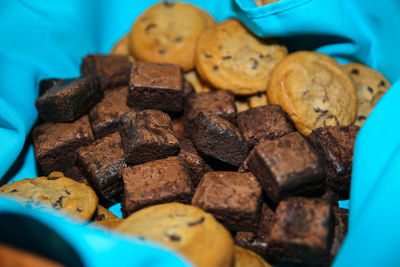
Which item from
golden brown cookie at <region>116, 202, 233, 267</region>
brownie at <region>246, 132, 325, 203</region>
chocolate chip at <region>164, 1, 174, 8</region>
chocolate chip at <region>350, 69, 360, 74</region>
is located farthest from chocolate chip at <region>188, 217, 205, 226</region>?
chocolate chip at <region>164, 1, 174, 8</region>

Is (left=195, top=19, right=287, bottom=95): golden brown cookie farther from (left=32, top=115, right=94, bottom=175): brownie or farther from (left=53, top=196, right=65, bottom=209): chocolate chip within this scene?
(left=53, top=196, right=65, bottom=209): chocolate chip

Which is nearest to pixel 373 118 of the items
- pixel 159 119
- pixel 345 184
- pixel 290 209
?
pixel 345 184

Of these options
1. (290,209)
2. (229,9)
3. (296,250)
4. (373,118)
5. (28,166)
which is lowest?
(296,250)

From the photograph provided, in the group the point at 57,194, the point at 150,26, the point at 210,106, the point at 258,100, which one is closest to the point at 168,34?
Result: the point at 150,26

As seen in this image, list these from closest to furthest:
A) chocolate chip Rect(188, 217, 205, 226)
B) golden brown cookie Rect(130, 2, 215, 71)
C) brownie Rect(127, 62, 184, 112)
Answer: chocolate chip Rect(188, 217, 205, 226) < brownie Rect(127, 62, 184, 112) < golden brown cookie Rect(130, 2, 215, 71)

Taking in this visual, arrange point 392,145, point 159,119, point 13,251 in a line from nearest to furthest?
point 13,251 < point 392,145 < point 159,119

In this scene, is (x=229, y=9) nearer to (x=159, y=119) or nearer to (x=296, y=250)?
(x=159, y=119)
